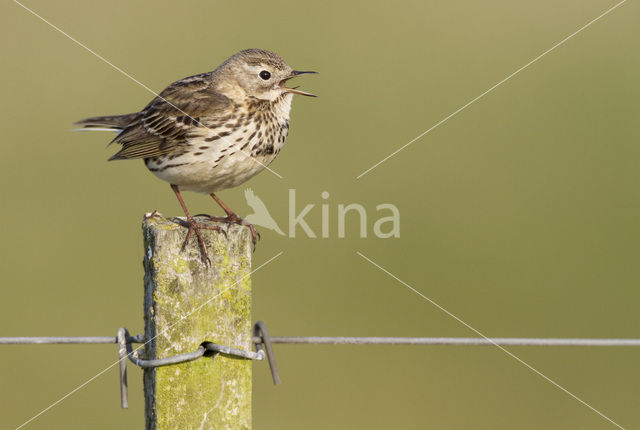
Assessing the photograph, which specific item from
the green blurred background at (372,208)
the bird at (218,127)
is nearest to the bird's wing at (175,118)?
the bird at (218,127)

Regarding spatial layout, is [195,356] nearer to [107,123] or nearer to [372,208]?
[107,123]

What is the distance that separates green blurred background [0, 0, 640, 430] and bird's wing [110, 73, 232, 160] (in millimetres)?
2785

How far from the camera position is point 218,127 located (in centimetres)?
561

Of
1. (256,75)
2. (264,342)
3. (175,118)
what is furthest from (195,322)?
(256,75)

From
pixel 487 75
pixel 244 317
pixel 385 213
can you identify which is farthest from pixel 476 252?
pixel 244 317

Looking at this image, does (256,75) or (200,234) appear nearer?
(200,234)

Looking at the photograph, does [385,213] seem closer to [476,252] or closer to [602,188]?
[476,252]

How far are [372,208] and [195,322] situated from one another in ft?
22.1

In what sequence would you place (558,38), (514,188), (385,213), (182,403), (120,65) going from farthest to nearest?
(558,38), (120,65), (514,188), (385,213), (182,403)

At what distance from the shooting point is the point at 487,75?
1317 centimetres

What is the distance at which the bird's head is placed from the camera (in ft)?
19.4

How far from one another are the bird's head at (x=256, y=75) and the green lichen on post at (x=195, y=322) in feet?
7.92

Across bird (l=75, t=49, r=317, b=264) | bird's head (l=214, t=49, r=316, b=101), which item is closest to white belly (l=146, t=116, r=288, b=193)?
bird (l=75, t=49, r=317, b=264)

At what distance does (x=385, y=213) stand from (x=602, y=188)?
9.29ft
